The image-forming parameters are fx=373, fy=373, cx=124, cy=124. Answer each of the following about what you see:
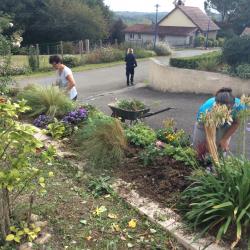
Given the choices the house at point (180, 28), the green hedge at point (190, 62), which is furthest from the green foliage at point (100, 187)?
the house at point (180, 28)

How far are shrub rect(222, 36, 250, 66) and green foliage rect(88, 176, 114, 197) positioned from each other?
1199 centimetres

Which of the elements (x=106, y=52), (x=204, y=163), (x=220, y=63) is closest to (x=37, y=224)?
(x=204, y=163)

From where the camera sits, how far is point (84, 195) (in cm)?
400

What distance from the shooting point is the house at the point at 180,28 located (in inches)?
2330

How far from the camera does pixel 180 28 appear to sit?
60875 mm

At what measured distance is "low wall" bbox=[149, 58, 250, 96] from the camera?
14000 mm

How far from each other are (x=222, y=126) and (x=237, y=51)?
11.3m

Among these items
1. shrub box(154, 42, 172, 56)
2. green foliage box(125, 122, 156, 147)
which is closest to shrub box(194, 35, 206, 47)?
shrub box(154, 42, 172, 56)

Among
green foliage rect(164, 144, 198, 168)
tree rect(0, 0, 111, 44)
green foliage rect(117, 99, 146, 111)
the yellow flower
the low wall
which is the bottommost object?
the low wall

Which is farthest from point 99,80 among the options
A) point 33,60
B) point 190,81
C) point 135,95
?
point 190,81

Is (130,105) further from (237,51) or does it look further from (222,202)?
(237,51)

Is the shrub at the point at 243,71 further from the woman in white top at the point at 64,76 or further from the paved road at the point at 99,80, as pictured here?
the woman in white top at the point at 64,76

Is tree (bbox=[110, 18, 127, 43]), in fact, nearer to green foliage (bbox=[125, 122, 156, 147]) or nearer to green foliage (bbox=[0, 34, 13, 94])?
green foliage (bbox=[0, 34, 13, 94])

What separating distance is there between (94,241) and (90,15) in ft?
136
